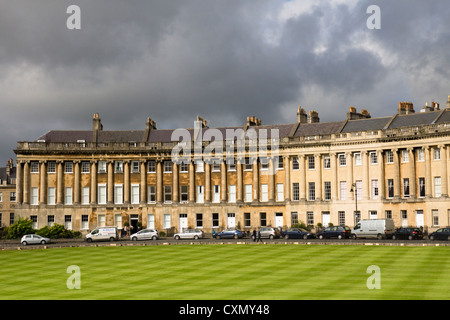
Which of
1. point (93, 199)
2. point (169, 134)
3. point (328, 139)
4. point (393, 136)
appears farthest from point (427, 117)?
point (93, 199)

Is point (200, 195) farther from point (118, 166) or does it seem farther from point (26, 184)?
point (26, 184)

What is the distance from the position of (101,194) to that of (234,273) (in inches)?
2078

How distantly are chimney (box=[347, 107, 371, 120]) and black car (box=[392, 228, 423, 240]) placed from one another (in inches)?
973

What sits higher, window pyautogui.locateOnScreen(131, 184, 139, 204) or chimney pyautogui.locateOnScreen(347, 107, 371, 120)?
chimney pyautogui.locateOnScreen(347, 107, 371, 120)

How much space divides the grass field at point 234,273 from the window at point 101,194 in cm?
3295

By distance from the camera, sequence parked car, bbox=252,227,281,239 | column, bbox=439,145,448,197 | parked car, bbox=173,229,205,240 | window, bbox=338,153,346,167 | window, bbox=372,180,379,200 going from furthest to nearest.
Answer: window, bbox=338,153,346,167 → window, bbox=372,180,379,200 → column, bbox=439,145,448,197 → parked car, bbox=173,229,205,240 → parked car, bbox=252,227,281,239

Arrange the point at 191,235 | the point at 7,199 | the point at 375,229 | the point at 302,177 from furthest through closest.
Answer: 1. the point at 7,199
2. the point at 302,177
3. the point at 191,235
4. the point at 375,229

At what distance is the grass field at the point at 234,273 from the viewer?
27531mm

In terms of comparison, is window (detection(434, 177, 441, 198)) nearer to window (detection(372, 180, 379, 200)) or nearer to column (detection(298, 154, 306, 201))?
window (detection(372, 180, 379, 200))

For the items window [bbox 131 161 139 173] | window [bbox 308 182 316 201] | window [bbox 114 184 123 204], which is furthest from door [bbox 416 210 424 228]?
window [bbox 114 184 123 204]

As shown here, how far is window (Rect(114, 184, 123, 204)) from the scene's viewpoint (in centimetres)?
8425

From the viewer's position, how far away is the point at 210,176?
83.5 metres

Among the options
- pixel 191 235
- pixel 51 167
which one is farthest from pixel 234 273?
pixel 51 167

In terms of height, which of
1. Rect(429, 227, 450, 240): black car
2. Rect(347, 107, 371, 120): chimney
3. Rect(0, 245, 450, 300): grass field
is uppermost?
Rect(347, 107, 371, 120): chimney
